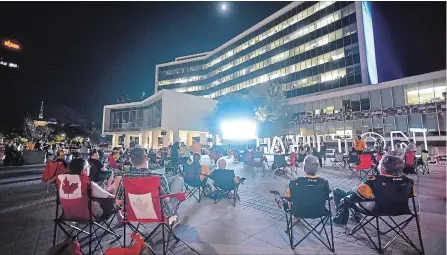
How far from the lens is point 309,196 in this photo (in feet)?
10.1

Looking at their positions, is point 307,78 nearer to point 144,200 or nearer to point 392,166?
point 392,166

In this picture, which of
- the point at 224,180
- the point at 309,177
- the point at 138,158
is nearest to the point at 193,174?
the point at 224,180

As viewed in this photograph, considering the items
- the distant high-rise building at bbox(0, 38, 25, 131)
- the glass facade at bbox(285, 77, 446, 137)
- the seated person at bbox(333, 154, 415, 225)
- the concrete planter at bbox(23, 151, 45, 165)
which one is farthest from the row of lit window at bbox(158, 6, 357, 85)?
the distant high-rise building at bbox(0, 38, 25, 131)

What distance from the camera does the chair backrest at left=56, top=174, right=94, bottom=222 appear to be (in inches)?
112

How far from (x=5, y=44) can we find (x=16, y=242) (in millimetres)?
82426

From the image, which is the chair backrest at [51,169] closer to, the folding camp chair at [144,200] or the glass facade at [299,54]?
the folding camp chair at [144,200]

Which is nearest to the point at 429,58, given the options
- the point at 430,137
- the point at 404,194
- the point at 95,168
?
the point at 430,137

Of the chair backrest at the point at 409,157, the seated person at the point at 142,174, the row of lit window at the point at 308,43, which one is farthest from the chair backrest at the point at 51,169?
the row of lit window at the point at 308,43

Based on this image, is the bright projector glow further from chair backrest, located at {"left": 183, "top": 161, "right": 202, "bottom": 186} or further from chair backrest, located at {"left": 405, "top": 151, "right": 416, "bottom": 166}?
chair backrest, located at {"left": 183, "top": 161, "right": 202, "bottom": 186}

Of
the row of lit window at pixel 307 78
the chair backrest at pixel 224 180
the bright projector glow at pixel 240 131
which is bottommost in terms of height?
the chair backrest at pixel 224 180

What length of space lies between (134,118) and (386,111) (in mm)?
34117

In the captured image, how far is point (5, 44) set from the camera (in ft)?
189

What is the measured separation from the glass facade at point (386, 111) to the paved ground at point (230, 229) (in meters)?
18.1

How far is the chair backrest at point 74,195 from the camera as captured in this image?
285cm
